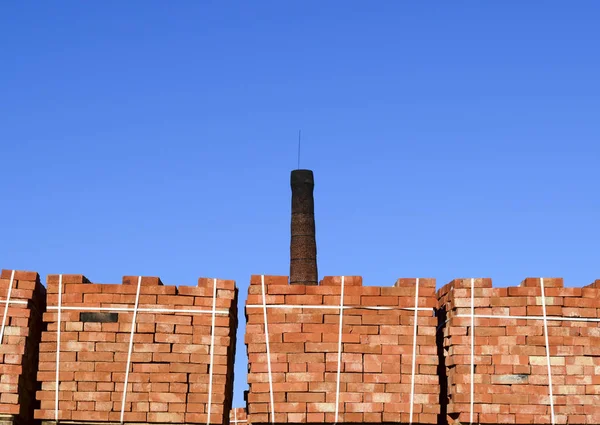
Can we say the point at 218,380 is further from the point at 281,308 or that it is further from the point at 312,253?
the point at 312,253

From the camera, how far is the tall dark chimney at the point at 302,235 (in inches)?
863

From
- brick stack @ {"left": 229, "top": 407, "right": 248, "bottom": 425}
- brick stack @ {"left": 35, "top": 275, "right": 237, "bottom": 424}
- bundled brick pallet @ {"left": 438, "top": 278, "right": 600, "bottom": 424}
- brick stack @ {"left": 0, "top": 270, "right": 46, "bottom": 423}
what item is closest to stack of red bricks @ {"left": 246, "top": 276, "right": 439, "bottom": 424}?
bundled brick pallet @ {"left": 438, "top": 278, "right": 600, "bottom": 424}

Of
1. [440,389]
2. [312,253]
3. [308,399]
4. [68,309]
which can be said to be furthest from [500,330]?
[312,253]

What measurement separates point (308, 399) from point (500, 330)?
223cm

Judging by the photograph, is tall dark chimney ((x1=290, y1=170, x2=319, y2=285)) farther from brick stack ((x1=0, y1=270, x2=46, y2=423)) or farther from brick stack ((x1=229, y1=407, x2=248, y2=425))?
brick stack ((x1=0, y1=270, x2=46, y2=423))

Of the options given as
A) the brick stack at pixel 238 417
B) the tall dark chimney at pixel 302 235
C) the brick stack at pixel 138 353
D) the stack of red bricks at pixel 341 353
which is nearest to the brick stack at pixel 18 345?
the brick stack at pixel 138 353

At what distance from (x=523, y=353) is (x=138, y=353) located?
13.7 feet

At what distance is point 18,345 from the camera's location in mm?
10055

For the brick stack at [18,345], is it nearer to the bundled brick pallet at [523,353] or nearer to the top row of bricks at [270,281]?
the top row of bricks at [270,281]

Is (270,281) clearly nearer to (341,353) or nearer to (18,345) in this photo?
(341,353)

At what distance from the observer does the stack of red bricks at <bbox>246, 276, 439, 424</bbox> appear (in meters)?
9.91

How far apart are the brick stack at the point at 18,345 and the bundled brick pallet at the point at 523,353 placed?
15.2ft

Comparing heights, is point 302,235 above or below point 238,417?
above

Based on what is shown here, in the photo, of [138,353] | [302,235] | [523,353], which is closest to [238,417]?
[302,235]
